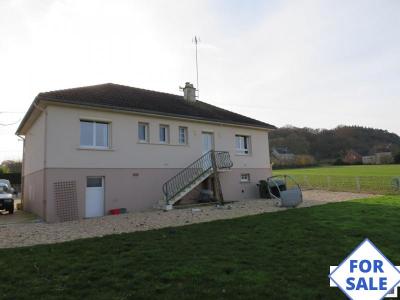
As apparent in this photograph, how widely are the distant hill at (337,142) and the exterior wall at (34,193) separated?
57.6m

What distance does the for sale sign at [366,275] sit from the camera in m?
3.16

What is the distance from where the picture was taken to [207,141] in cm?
1834

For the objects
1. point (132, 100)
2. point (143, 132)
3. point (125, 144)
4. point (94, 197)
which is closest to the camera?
point (94, 197)

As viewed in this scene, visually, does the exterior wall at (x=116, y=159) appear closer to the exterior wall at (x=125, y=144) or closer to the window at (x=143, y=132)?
the exterior wall at (x=125, y=144)

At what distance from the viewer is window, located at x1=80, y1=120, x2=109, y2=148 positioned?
13805 mm

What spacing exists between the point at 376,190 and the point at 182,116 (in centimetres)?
1461


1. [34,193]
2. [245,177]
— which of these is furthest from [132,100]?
[245,177]

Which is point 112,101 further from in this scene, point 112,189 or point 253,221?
point 253,221

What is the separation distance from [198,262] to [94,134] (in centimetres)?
1017

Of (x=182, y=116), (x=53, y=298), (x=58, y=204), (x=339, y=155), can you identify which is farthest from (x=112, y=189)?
(x=339, y=155)

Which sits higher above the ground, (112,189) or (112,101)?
(112,101)

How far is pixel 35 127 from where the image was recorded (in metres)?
16.0

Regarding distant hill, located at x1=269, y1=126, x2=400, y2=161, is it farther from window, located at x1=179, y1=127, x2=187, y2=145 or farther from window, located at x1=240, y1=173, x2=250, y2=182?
window, located at x1=179, y1=127, x2=187, y2=145

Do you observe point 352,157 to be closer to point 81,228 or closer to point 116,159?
point 116,159
